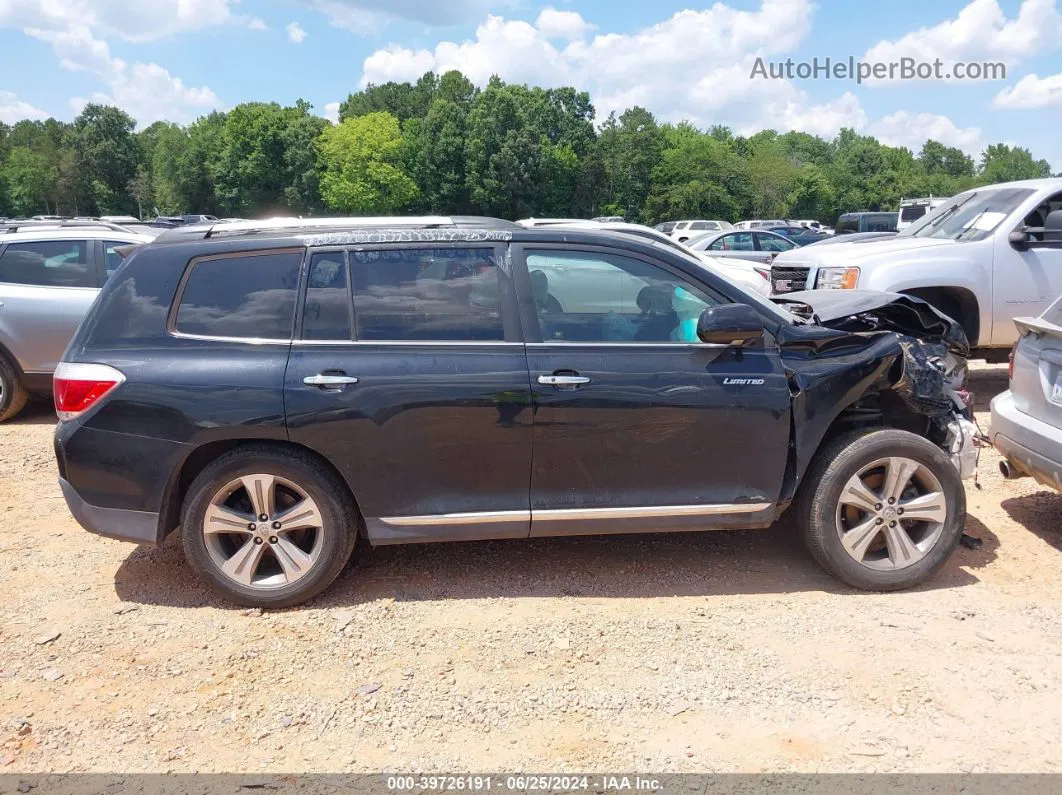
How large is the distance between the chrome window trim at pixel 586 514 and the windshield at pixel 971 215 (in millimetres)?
5193

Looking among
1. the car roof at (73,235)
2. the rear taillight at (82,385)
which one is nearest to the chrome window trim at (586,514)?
the rear taillight at (82,385)

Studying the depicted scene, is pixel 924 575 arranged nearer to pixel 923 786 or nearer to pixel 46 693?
pixel 923 786

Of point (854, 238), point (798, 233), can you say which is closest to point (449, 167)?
point (798, 233)

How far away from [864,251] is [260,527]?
631 centimetres

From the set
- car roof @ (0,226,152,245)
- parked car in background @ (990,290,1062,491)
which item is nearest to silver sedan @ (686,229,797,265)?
car roof @ (0,226,152,245)

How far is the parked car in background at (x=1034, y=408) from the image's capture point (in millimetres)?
4484

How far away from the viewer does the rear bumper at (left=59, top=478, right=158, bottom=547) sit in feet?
12.7

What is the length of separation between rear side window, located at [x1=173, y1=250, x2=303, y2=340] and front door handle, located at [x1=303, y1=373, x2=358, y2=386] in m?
0.28

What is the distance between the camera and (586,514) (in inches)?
156

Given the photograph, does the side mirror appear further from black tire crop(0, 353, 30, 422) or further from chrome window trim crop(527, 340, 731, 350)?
black tire crop(0, 353, 30, 422)

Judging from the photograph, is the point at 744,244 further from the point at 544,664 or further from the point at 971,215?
the point at 544,664

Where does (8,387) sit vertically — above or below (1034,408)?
below

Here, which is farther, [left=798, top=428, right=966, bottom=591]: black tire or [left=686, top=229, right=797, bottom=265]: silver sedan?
[left=686, top=229, right=797, bottom=265]: silver sedan

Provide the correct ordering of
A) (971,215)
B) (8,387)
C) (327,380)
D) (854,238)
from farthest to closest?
(854,238)
(971,215)
(8,387)
(327,380)
